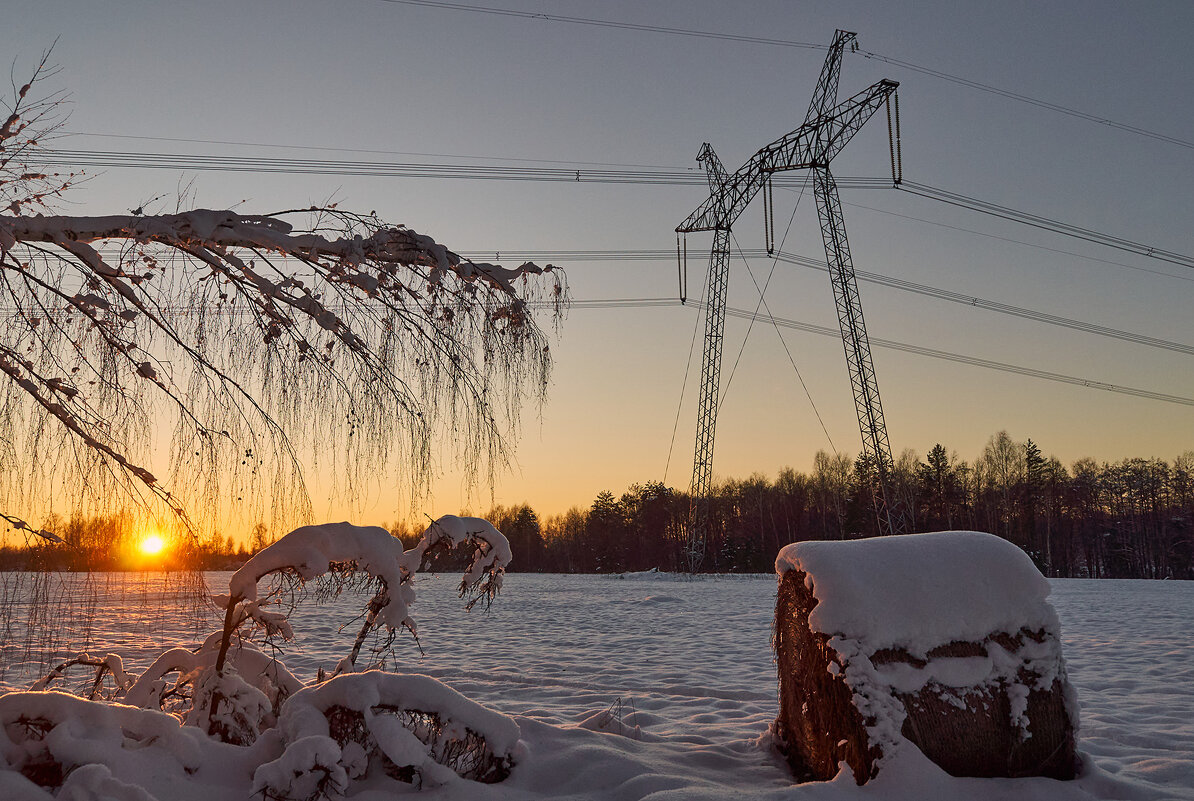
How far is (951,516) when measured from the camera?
2250 inches

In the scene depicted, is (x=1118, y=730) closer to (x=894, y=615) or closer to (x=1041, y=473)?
(x=894, y=615)

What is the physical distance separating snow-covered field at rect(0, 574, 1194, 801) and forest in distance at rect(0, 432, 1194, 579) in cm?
3682

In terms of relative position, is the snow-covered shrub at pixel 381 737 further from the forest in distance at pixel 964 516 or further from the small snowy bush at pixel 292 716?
the forest in distance at pixel 964 516

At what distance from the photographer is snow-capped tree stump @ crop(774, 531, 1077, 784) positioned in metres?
3.86

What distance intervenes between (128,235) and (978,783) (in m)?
4.88

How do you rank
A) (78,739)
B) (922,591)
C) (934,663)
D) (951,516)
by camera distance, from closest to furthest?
(78,739) → (934,663) → (922,591) → (951,516)

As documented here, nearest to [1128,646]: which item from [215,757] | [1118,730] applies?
[1118,730]

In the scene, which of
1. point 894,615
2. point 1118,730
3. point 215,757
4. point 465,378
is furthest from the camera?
point 1118,730

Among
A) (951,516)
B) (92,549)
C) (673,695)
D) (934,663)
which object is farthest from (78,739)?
(951,516)

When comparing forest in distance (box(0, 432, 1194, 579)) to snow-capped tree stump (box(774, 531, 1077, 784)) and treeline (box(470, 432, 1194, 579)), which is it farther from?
snow-capped tree stump (box(774, 531, 1077, 784))

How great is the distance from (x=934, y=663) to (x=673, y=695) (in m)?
3.72

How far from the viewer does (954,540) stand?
442 cm

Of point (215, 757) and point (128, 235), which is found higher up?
point (128, 235)

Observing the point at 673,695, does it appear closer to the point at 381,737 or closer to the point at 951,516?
the point at 381,737
